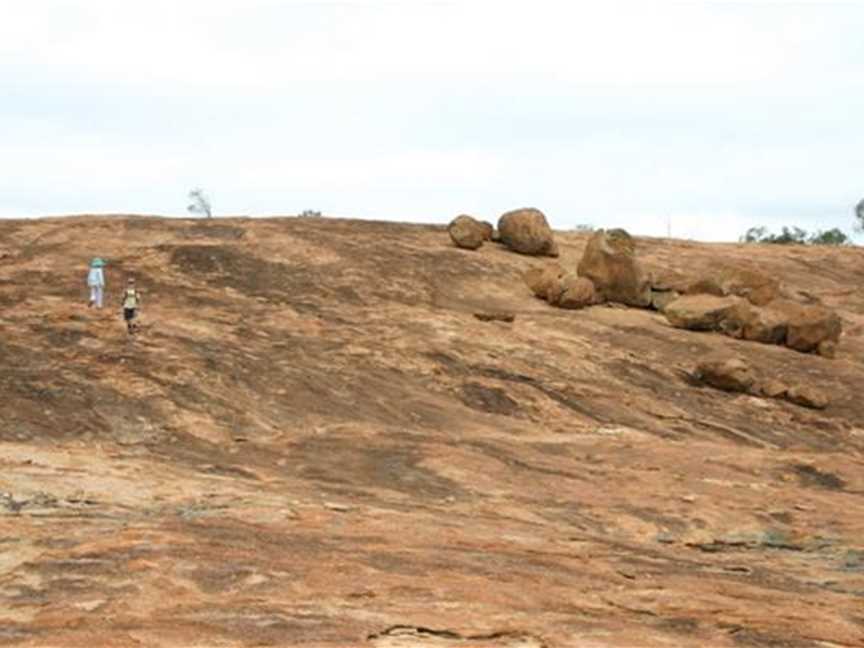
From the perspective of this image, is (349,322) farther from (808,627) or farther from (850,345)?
(808,627)

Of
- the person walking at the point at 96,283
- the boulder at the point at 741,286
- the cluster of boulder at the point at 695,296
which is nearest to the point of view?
the person walking at the point at 96,283

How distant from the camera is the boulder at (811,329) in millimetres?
27578

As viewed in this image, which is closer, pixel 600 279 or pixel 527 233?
pixel 600 279

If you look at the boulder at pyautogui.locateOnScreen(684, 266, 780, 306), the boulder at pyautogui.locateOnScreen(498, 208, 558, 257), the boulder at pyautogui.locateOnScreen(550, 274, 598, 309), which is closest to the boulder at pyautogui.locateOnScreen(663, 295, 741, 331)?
the boulder at pyautogui.locateOnScreen(684, 266, 780, 306)

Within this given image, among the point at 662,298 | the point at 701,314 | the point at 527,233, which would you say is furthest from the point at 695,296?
the point at 527,233

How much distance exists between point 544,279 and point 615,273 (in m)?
1.71

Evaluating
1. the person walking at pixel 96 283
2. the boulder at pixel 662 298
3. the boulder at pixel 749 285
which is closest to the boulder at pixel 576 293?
the boulder at pixel 662 298

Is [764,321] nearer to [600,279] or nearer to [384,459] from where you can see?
[600,279]

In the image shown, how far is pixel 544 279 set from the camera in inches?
1146

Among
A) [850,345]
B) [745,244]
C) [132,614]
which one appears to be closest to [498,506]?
[132,614]

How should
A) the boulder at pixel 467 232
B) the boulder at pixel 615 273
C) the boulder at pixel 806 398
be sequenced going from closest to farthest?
the boulder at pixel 806 398, the boulder at pixel 615 273, the boulder at pixel 467 232

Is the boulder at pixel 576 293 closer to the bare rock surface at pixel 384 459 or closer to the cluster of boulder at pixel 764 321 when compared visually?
the bare rock surface at pixel 384 459

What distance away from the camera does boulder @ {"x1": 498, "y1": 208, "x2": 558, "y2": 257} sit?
32.4 meters

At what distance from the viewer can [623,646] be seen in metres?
8.70
